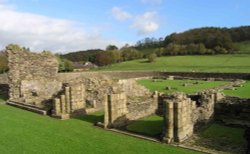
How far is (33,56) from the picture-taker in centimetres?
2669

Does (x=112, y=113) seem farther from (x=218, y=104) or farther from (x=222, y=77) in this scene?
(x=222, y=77)

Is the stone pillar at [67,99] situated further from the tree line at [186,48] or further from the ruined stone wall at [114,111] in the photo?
the tree line at [186,48]

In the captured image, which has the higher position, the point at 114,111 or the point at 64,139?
the point at 114,111

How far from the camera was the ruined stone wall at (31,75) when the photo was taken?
83.4ft

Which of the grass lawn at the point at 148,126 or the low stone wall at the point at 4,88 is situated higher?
the low stone wall at the point at 4,88

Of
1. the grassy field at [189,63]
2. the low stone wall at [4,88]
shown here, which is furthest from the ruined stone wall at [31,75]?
the grassy field at [189,63]

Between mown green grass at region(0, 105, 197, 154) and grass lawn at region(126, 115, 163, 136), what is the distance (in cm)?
121

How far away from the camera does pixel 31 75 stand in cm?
2647

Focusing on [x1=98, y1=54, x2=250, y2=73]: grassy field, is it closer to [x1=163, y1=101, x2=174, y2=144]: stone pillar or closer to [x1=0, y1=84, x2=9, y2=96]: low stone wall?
[x1=0, y1=84, x2=9, y2=96]: low stone wall

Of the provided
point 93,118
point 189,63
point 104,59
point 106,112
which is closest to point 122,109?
point 106,112

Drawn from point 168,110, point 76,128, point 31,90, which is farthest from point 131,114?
point 31,90

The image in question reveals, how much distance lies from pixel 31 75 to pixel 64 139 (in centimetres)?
1453

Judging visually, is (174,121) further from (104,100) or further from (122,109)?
(104,100)

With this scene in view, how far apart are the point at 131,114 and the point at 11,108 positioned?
344 inches
